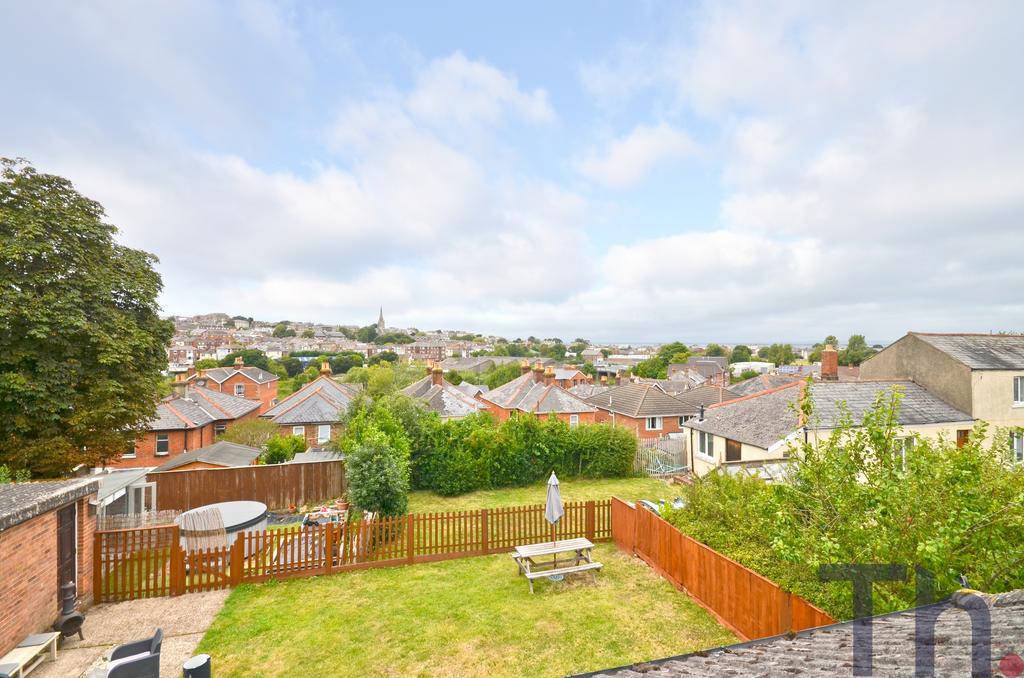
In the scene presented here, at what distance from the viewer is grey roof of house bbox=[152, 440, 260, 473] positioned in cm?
1833

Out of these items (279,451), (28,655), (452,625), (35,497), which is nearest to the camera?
(28,655)

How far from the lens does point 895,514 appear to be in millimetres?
5516

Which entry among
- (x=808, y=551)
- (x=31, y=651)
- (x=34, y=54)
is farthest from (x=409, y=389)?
(x=808, y=551)

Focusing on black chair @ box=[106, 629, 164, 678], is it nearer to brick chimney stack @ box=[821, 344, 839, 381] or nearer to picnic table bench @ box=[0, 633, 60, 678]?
picnic table bench @ box=[0, 633, 60, 678]

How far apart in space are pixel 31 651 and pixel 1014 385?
3359 cm

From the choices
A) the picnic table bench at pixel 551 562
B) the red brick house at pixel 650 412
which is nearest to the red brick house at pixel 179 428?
the picnic table bench at pixel 551 562

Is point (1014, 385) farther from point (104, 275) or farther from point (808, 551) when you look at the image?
point (104, 275)

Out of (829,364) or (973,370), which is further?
(829,364)

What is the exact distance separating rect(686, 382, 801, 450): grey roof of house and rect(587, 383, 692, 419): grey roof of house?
12.0 m

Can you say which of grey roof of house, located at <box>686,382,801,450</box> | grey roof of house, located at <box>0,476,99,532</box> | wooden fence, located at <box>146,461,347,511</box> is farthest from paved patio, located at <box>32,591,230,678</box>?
grey roof of house, located at <box>686,382,801,450</box>

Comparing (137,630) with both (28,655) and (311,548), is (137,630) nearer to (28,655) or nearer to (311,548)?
(28,655)

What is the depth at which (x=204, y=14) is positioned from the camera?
1425 cm

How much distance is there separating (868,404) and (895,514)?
17394mm

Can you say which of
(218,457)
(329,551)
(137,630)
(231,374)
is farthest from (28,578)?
(231,374)
